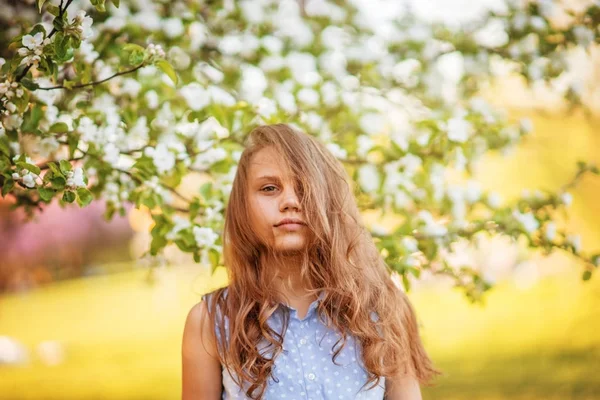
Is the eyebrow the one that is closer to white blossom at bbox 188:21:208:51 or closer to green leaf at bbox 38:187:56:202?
green leaf at bbox 38:187:56:202

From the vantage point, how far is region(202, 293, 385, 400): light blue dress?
1473mm

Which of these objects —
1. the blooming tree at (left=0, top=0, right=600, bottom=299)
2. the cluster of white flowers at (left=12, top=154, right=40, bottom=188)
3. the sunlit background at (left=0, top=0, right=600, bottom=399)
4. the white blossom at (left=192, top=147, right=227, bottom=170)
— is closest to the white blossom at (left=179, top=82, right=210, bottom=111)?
the blooming tree at (left=0, top=0, right=600, bottom=299)

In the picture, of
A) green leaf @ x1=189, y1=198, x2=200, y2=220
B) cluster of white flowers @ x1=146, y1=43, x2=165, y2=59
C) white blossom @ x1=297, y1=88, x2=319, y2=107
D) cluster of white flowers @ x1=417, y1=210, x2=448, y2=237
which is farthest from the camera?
white blossom @ x1=297, y1=88, x2=319, y2=107

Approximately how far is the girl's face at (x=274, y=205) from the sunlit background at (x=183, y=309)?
2.60 m

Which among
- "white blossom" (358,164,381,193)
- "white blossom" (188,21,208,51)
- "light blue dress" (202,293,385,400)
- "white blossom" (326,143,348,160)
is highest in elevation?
"white blossom" (188,21,208,51)

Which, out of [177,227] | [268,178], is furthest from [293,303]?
[177,227]

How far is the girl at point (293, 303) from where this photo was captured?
4.90 feet

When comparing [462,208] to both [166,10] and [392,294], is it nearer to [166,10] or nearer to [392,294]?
[392,294]

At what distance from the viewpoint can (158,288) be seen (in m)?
5.01

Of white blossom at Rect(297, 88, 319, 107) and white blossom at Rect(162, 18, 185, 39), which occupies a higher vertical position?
white blossom at Rect(162, 18, 185, 39)

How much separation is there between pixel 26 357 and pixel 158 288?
1.04 meters

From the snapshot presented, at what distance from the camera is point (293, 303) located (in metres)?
1.58

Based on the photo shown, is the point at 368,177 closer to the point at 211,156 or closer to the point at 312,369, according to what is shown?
the point at 211,156

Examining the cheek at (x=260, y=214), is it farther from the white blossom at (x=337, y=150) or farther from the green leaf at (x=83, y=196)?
the white blossom at (x=337, y=150)
